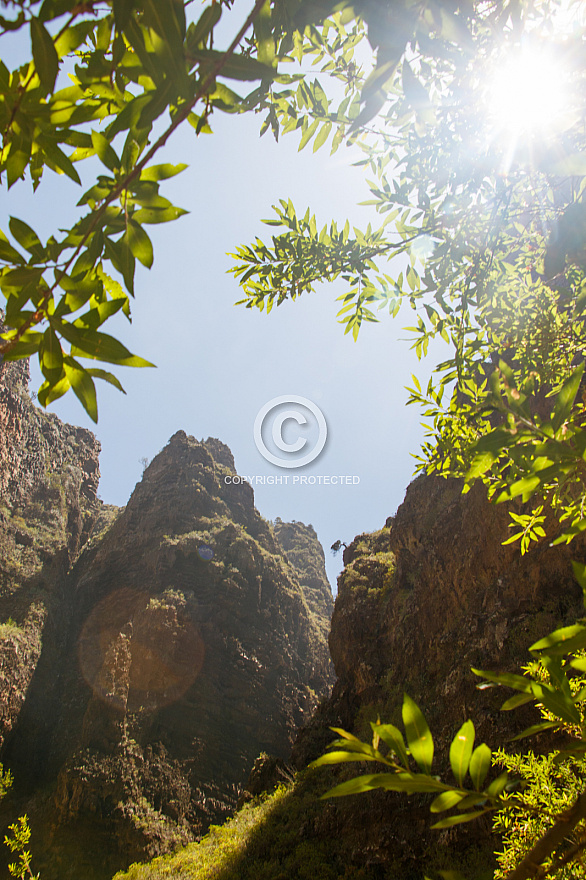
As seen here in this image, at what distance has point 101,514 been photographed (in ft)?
108

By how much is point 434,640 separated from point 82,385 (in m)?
12.2

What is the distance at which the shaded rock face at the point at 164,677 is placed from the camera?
16.5 metres

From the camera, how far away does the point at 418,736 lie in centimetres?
53

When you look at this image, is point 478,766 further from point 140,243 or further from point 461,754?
point 140,243

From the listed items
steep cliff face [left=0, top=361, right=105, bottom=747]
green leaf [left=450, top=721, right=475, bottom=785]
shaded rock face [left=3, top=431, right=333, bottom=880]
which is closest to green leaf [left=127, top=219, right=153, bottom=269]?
green leaf [left=450, top=721, right=475, bottom=785]

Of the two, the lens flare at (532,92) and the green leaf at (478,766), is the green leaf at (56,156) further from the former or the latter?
the lens flare at (532,92)

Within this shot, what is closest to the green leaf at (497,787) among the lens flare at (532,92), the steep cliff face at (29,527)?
the lens flare at (532,92)

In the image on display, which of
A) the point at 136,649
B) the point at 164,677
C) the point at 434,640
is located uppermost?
the point at 434,640

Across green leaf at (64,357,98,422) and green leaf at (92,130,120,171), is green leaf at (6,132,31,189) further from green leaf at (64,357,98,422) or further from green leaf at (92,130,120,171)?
green leaf at (64,357,98,422)

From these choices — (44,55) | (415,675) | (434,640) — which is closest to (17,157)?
(44,55)

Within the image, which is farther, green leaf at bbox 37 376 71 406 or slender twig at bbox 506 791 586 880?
green leaf at bbox 37 376 71 406

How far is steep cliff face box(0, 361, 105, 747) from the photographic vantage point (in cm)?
2027

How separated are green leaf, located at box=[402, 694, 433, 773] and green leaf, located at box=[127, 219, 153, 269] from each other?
0.70 meters

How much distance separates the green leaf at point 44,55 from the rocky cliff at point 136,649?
70.9ft
